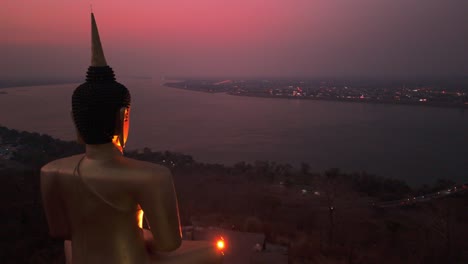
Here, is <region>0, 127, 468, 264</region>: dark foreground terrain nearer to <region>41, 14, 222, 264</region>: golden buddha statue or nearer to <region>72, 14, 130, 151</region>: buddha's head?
<region>41, 14, 222, 264</region>: golden buddha statue

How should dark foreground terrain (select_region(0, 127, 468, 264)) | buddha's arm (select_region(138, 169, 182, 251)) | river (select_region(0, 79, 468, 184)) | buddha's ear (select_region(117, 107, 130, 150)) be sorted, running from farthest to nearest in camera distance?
river (select_region(0, 79, 468, 184)), dark foreground terrain (select_region(0, 127, 468, 264)), buddha's ear (select_region(117, 107, 130, 150)), buddha's arm (select_region(138, 169, 182, 251))

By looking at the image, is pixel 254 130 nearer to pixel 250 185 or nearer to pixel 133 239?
pixel 250 185

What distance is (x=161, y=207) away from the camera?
180cm

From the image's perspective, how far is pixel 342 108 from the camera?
4631cm

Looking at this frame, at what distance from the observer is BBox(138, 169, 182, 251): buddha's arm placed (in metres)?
1.79

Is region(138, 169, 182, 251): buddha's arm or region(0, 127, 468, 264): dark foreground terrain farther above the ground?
region(138, 169, 182, 251): buddha's arm

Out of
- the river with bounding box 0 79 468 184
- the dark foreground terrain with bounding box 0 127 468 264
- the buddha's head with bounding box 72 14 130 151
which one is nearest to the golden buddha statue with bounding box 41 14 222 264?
the buddha's head with bounding box 72 14 130 151

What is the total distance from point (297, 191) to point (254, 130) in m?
17.3

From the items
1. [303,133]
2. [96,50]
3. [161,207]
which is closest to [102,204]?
[161,207]

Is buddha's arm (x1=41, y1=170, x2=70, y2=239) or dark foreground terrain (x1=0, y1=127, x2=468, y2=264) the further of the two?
dark foreground terrain (x1=0, y1=127, x2=468, y2=264)

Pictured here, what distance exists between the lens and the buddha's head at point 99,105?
1.89m

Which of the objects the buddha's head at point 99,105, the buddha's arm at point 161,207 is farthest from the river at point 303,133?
the buddha's head at point 99,105

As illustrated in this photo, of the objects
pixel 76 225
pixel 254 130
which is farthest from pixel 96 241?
pixel 254 130

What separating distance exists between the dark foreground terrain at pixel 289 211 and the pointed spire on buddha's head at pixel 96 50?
3919 mm
